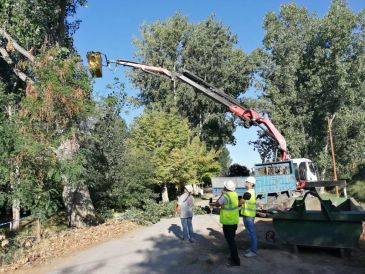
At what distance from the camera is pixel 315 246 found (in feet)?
31.9

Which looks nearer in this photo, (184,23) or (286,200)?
(286,200)

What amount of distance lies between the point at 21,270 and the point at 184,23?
3651cm

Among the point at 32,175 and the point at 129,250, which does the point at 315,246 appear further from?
the point at 32,175

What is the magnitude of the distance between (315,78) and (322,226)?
29.1 metres

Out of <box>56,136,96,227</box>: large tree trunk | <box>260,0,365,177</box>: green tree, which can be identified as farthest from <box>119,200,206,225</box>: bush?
<box>260,0,365,177</box>: green tree

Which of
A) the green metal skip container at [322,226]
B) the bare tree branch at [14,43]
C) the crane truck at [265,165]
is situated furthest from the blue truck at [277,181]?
the bare tree branch at [14,43]

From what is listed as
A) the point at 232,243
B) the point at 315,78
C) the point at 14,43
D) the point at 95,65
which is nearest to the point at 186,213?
the point at 232,243

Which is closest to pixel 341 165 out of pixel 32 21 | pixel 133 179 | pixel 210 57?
pixel 210 57

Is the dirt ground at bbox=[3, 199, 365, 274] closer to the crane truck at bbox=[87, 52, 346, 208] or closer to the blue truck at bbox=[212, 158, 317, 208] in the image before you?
the blue truck at bbox=[212, 158, 317, 208]

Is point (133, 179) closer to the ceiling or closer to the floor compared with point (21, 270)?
closer to the ceiling

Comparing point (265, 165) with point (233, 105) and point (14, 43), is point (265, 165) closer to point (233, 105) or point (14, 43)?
point (233, 105)

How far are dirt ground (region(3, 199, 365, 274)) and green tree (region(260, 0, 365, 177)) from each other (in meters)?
26.7

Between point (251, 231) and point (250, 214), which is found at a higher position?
point (250, 214)

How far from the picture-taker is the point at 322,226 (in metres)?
9.63
